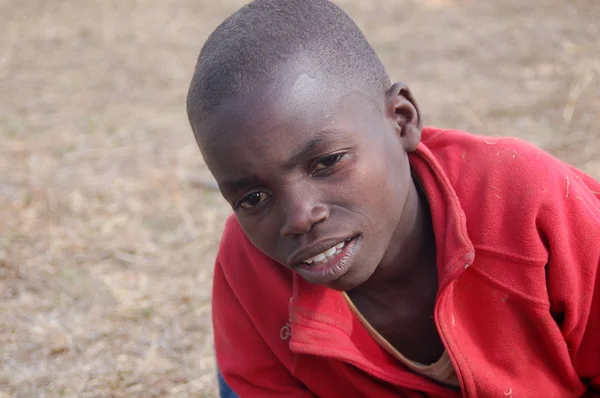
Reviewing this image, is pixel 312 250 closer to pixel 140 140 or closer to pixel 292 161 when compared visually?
pixel 292 161

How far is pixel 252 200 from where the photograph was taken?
5.37 ft

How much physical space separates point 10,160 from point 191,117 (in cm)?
279

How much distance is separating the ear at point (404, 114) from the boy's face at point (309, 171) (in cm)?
8

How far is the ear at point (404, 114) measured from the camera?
1795 millimetres

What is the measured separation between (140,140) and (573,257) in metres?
3.20

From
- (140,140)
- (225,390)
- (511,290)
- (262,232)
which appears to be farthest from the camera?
(140,140)

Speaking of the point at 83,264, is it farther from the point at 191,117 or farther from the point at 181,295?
the point at 191,117

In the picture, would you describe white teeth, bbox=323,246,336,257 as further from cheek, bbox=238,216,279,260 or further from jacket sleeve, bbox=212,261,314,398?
jacket sleeve, bbox=212,261,314,398

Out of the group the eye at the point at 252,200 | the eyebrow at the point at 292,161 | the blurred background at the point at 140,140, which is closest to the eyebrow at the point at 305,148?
the eyebrow at the point at 292,161

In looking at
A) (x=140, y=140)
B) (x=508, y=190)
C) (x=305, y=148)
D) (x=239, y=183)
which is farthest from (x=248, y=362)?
(x=140, y=140)

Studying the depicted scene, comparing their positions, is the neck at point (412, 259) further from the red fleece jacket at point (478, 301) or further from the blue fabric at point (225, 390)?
the blue fabric at point (225, 390)

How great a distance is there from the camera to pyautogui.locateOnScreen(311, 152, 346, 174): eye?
1.59 m

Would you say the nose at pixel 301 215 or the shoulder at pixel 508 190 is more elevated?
the nose at pixel 301 215

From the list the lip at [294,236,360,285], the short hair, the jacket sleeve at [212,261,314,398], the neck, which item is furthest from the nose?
the jacket sleeve at [212,261,314,398]
